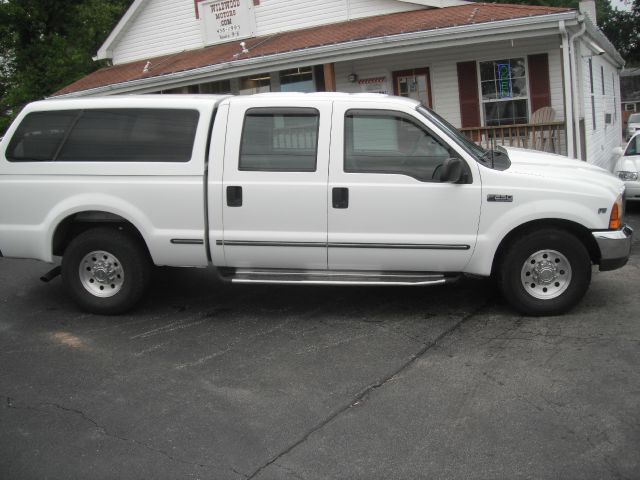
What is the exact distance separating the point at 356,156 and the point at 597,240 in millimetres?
2168

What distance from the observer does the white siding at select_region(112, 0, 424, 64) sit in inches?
622

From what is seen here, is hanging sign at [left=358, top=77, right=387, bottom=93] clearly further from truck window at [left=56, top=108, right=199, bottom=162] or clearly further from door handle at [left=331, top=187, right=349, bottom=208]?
door handle at [left=331, top=187, right=349, bottom=208]

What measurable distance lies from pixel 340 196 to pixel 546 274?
6.25 ft

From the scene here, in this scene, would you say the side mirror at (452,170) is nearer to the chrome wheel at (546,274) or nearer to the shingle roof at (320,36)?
the chrome wheel at (546,274)

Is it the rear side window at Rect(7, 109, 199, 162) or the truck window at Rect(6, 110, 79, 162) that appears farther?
the truck window at Rect(6, 110, 79, 162)

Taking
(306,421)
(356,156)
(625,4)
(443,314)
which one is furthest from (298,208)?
(625,4)

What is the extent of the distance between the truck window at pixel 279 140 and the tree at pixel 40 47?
1964 centimetres

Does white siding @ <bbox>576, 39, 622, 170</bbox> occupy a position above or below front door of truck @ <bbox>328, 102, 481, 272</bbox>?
above

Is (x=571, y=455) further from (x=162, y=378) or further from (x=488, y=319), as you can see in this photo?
(x=162, y=378)

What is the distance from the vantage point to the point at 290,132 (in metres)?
6.20

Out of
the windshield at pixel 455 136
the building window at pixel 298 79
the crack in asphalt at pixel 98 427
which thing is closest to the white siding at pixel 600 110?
the building window at pixel 298 79

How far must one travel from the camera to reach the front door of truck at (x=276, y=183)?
599 centimetres

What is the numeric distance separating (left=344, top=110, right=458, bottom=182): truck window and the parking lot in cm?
136

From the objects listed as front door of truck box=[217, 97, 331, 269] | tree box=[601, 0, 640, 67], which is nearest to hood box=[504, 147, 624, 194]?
front door of truck box=[217, 97, 331, 269]
